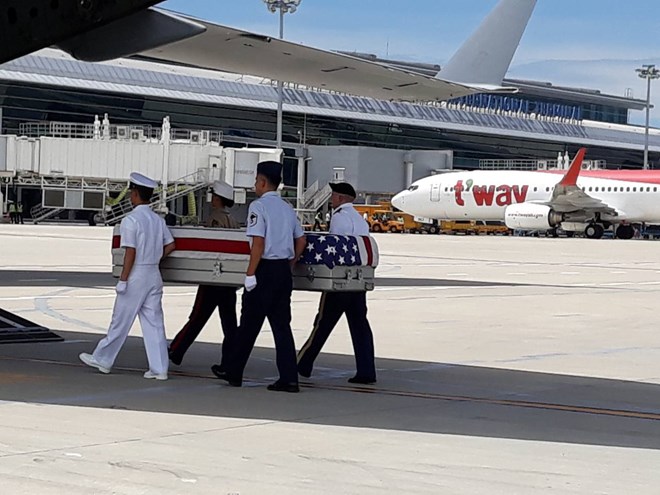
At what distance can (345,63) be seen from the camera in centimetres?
1382

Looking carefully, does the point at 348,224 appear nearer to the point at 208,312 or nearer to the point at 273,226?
the point at 273,226

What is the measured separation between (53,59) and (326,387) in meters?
68.1

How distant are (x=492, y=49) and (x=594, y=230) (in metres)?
53.1

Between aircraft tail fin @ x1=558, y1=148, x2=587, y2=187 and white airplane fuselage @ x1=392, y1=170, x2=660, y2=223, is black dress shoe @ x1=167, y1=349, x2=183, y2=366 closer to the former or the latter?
aircraft tail fin @ x1=558, y1=148, x2=587, y2=187

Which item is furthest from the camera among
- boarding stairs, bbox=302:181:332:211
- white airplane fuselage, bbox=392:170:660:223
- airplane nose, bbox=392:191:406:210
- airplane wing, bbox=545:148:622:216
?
boarding stairs, bbox=302:181:332:211

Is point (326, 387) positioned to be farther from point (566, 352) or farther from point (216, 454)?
point (566, 352)

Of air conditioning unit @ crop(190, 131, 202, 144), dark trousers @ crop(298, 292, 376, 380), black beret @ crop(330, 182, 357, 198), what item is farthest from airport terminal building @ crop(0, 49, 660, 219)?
dark trousers @ crop(298, 292, 376, 380)

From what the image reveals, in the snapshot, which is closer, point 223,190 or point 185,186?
point 223,190

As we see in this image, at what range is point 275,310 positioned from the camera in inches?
396

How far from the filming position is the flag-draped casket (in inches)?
414

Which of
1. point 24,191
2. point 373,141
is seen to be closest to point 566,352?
point 24,191

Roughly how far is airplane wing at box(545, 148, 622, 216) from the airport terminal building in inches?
551

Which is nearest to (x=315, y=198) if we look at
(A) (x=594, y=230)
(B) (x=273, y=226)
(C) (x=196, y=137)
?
(C) (x=196, y=137)

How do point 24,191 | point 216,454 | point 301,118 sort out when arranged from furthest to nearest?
1. point 301,118
2. point 24,191
3. point 216,454
